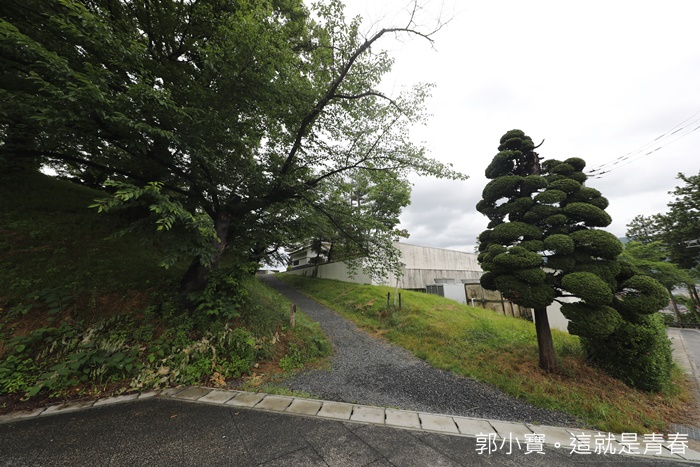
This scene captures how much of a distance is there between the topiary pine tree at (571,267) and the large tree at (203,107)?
1.87 m

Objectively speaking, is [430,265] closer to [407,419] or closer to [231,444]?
[407,419]

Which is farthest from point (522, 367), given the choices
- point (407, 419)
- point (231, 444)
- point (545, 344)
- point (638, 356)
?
point (231, 444)

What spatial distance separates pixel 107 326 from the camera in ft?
14.4

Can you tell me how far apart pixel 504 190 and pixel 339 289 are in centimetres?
1050

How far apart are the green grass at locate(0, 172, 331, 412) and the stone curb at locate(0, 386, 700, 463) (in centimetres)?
32

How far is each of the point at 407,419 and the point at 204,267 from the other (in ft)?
17.6

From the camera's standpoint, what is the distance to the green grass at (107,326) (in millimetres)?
3660

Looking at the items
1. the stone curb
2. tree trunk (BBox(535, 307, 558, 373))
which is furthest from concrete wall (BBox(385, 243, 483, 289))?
the stone curb

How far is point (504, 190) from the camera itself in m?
5.00

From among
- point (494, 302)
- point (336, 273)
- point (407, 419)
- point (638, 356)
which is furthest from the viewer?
point (336, 273)

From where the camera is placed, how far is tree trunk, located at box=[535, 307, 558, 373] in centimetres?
454

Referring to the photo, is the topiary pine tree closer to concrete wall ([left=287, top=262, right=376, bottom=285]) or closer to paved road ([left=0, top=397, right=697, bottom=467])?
paved road ([left=0, top=397, right=697, bottom=467])

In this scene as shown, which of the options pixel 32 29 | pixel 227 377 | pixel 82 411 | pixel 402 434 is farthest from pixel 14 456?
pixel 32 29

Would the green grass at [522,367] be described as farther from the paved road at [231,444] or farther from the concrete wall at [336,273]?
the concrete wall at [336,273]
